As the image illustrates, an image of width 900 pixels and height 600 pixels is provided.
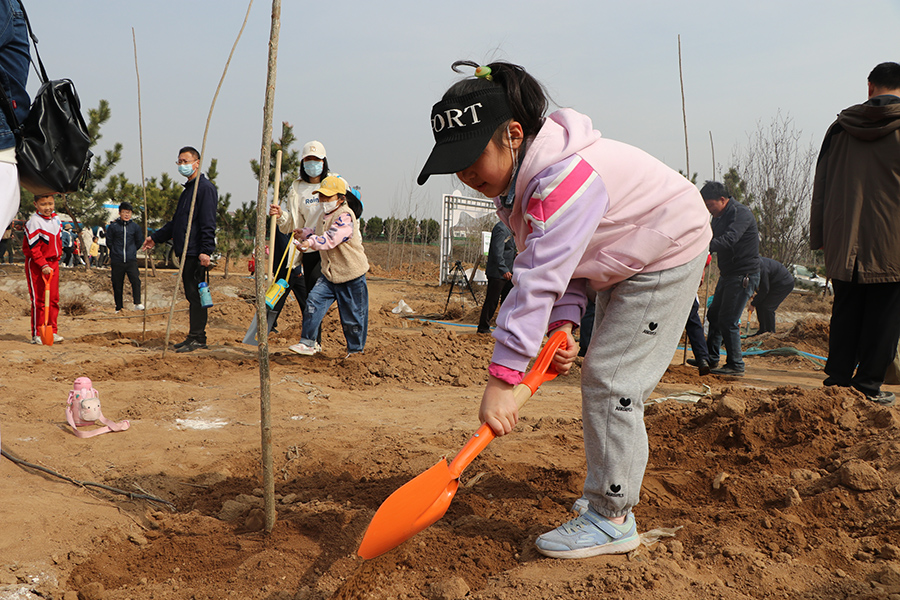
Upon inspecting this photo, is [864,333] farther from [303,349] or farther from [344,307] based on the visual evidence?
[303,349]

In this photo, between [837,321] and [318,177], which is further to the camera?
[318,177]

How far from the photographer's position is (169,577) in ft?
6.92

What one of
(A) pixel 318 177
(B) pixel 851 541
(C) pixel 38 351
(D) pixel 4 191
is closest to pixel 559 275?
(B) pixel 851 541

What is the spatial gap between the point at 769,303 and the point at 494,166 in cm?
799

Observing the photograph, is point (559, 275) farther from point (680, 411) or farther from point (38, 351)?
point (38, 351)

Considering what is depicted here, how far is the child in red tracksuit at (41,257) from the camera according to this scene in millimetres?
7172

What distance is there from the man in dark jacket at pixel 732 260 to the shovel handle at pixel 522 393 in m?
4.71

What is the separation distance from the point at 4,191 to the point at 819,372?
7.89 m

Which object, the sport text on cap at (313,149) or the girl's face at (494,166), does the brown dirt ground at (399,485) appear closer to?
the girl's face at (494,166)

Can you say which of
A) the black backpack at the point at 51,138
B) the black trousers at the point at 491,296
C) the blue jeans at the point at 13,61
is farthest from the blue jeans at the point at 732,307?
the blue jeans at the point at 13,61

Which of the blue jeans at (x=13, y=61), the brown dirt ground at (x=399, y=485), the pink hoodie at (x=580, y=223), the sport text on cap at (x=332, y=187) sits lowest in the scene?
the brown dirt ground at (x=399, y=485)

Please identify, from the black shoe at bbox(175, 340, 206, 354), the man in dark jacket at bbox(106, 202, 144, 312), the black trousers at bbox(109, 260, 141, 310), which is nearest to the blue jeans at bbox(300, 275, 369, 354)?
the black shoe at bbox(175, 340, 206, 354)

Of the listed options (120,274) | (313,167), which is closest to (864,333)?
(313,167)

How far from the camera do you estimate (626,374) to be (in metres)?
2.07
